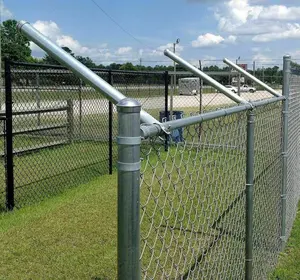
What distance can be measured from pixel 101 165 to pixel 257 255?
5.76 metres

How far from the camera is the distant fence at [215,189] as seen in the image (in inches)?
49.2

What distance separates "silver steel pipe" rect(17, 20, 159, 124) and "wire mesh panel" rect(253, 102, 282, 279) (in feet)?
6.12

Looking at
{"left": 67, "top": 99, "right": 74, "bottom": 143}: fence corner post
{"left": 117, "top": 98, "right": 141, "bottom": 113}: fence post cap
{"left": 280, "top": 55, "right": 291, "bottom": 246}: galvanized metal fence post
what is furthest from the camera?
{"left": 67, "top": 99, "right": 74, "bottom": 143}: fence corner post

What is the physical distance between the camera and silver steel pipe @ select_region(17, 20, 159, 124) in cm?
156

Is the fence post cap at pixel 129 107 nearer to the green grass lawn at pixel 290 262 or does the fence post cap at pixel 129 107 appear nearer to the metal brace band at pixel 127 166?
the metal brace band at pixel 127 166

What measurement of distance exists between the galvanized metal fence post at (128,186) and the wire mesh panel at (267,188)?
2236 mm

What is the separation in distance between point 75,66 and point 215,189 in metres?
1.26

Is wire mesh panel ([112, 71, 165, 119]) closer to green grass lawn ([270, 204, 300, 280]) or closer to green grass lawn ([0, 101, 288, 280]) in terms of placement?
green grass lawn ([0, 101, 288, 280])

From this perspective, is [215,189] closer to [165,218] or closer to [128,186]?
[165,218]

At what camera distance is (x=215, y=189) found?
265 centimetres

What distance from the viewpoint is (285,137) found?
4.39m

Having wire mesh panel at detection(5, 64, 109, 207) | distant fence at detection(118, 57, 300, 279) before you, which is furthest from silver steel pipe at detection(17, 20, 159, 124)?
wire mesh panel at detection(5, 64, 109, 207)

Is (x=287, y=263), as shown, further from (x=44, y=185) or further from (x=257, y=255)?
(x=44, y=185)

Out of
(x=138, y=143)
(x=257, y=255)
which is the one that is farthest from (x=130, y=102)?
(x=257, y=255)
